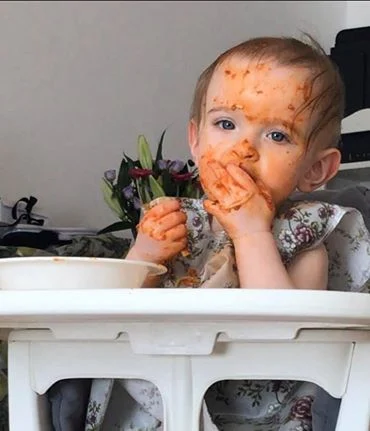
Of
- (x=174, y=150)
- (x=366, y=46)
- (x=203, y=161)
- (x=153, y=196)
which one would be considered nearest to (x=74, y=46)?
(x=174, y=150)

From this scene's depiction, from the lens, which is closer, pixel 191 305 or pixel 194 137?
pixel 191 305

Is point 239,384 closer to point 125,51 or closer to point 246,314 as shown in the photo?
point 246,314

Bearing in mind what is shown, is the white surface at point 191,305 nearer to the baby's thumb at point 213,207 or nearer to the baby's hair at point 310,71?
the baby's thumb at point 213,207

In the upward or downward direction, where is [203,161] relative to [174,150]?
upward

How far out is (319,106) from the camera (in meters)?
0.93

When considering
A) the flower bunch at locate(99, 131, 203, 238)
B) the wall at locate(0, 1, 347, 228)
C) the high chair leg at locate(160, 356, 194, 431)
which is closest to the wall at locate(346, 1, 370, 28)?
the wall at locate(0, 1, 347, 228)

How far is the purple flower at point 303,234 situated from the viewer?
3.01 ft

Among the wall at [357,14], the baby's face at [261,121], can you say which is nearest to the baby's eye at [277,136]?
the baby's face at [261,121]

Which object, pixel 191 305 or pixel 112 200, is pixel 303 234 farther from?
pixel 112 200

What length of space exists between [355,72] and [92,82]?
0.43 meters

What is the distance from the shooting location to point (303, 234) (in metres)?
0.92

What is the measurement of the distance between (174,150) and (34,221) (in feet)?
1.25

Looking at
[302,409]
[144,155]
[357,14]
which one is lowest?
[302,409]

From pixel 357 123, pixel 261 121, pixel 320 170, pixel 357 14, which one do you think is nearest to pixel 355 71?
pixel 357 123
